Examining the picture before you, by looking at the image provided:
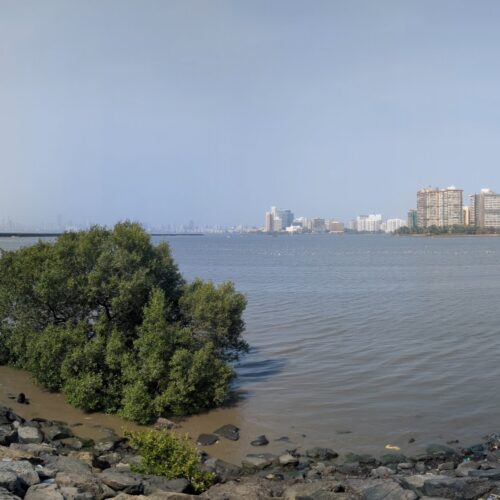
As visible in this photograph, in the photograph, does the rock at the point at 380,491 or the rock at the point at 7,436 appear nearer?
the rock at the point at 380,491

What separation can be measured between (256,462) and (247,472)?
569 mm

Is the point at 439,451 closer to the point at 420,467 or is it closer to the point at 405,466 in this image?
the point at 420,467

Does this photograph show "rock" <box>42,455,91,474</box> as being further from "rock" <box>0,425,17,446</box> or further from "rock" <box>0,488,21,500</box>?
"rock" <box>0,488,21,500</box>

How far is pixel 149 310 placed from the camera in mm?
20359

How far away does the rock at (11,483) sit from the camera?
10.5m

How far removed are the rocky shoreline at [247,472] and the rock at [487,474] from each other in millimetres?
20

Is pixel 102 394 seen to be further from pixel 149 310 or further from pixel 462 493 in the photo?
pixel 462 493

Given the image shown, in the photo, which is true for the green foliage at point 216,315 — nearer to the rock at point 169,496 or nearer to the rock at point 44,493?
the rock at point 169,496

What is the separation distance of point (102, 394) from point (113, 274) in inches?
163

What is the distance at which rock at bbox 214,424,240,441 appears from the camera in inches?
693

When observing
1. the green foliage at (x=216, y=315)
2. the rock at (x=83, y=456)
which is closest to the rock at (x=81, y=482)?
the rock at (x=83, y=456)

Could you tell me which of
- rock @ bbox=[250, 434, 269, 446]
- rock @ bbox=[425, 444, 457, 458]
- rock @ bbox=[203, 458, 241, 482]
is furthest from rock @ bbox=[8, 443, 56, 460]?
rock @ bbox=[425, 444, 457, 458]

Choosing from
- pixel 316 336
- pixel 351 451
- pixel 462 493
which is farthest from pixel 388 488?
pixel 316 336

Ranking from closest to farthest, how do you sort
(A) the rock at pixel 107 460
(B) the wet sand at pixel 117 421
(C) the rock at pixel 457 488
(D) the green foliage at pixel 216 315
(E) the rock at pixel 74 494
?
(E) the rock at pixel 74 494, (C) the rock at pixel 457 488, (A) the rock at pixel 107 460, (B) the wet sand at pixel 117 421, (D) the green foliage at pixel 216 315
